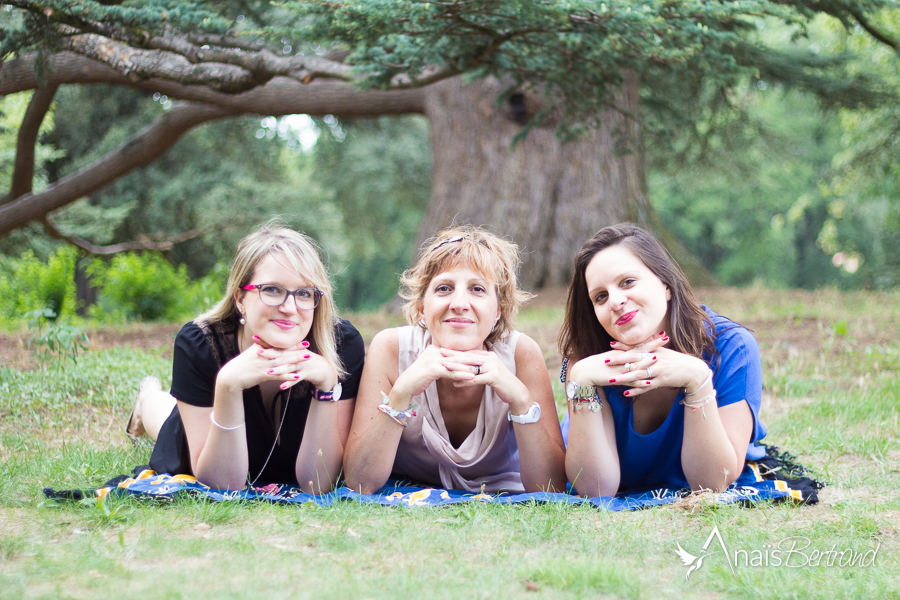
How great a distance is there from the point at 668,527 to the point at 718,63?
11.4 ft

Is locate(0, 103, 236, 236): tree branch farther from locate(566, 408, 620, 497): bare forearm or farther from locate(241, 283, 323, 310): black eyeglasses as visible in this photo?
locate(566, 408, 620, 497): bare forearm

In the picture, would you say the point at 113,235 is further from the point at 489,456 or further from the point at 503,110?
the point at 489,456

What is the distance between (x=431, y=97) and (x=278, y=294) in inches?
260

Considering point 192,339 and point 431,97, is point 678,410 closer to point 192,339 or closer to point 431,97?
point 192,339

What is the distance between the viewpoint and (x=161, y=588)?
6.90 feet

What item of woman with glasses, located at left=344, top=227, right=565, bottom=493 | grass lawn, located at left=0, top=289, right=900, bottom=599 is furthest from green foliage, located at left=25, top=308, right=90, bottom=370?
woman with glasses, located at left=344, top=227, right=565, bottom=493

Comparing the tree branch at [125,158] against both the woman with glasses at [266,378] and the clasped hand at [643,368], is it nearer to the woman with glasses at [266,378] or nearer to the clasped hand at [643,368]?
the woman with glasses at [266,378]

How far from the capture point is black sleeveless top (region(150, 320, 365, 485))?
3131 millimetres

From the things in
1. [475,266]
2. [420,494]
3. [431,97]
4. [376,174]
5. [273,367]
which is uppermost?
[376,174]

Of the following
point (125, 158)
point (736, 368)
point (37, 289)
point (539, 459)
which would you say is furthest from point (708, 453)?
point (37, 289)

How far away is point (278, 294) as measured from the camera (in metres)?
3.02

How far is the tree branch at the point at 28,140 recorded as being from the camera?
23.4 feet

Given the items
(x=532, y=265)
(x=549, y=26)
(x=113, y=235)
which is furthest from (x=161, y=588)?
(x=113, y=235)

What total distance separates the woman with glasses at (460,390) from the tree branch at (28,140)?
549 centimetres
